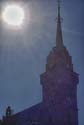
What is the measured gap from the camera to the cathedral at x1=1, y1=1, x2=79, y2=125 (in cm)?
6031

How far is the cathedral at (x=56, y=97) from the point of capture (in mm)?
60312

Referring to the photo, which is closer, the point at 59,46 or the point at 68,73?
the point at 68,73

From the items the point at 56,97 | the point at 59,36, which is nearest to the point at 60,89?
the point at 56,97

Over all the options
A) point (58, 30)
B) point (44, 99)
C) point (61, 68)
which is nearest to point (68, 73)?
point (61, 68)

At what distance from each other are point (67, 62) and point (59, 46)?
13.4ft

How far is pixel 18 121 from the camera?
6419 centimetres

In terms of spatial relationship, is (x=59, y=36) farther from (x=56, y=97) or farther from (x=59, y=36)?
(x=56, y=97)

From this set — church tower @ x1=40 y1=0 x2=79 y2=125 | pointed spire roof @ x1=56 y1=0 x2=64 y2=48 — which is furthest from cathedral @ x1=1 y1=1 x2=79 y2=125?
pointed spire roof @ x1=56 y1=0 x2=64 y2=48

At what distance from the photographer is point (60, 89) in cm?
6050

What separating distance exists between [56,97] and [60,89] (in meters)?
1.44

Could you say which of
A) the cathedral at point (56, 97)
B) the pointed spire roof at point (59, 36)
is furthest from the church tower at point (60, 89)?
the pointed spire roof at point (59, 36)

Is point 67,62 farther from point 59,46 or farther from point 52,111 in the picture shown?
point 52,111

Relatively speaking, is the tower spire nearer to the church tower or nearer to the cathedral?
the cathedral

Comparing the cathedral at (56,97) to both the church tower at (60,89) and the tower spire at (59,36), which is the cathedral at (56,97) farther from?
the tower spire at (59,36)
